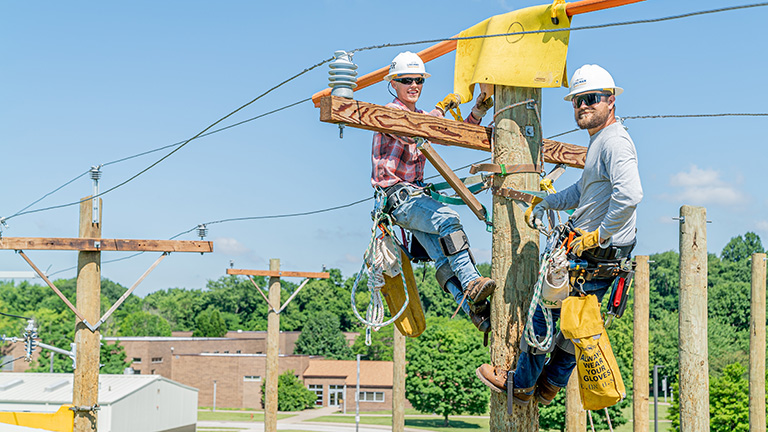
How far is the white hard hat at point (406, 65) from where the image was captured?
6.54 m

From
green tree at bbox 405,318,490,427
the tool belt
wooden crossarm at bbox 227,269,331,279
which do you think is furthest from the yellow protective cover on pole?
green tree at bbox 405,318,490,427

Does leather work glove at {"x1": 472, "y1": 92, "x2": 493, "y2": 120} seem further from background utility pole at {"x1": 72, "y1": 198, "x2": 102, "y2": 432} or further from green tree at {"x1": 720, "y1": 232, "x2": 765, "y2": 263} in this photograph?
green tree at {"x1": 720, "y1": 232, "x2": 765, "y2": 263}

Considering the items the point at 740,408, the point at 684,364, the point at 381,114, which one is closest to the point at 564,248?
the point at 381,114

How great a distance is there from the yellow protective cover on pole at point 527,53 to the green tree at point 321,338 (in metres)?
62.7

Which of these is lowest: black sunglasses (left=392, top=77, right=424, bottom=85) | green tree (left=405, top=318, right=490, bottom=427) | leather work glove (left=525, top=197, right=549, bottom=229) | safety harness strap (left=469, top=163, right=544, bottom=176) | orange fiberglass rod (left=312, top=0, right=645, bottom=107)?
green tree (left=405, top=318, right=490, bottom=427)

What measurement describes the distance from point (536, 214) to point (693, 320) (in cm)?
468

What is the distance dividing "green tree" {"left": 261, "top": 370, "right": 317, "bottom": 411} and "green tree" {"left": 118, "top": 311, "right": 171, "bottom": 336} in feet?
102

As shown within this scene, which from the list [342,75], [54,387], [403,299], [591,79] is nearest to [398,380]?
[403,299]

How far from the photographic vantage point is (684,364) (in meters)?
9.30

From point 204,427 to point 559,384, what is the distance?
3995 cm

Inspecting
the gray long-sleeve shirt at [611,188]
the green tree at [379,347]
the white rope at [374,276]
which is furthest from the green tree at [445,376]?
the gray long-sleeve shirt at [611,188]

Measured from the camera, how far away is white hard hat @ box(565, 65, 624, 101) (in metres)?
5.25

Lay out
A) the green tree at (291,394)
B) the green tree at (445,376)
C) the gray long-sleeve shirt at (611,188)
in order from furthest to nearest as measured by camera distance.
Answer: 1. the green tree at (291,394)
2. the green tree at (445,376)
3. the gray long-sleeve shirt at (611,188)

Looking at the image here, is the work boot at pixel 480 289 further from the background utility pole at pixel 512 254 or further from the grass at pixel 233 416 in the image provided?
the grass at pixel 233 416
